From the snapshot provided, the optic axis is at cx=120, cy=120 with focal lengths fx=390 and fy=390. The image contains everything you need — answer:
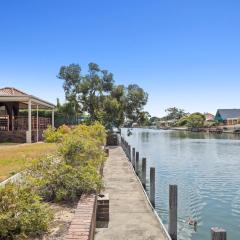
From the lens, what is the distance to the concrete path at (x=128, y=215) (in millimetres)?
10180

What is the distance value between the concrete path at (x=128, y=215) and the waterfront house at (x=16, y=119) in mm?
13000

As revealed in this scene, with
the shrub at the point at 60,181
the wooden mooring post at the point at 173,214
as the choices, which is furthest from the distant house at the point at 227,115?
the shrub at the point at 60,181

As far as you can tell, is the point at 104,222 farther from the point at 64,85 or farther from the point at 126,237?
the point at 64,85

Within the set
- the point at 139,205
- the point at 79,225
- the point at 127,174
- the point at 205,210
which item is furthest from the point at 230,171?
the point at 79,225

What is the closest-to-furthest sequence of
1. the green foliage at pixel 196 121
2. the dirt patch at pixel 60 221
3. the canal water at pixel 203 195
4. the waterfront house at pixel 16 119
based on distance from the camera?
1. the dirt patch at pixel 60 221
2. the canal water at pixel 203 195
3. the waterfront house at pixel 16 119
4. the green foliage at pixel 196 121

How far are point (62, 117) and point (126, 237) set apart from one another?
42187 millimetres

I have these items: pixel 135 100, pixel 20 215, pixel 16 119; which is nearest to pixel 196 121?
pixel 135 100

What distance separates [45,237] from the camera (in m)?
6.14

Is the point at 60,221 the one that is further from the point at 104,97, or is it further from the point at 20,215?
the point at 104,97

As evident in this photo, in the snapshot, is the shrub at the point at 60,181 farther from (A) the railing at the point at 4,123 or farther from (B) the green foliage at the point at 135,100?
(B) the green foliage at the point at 135,100

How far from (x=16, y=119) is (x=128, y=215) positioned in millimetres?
22528

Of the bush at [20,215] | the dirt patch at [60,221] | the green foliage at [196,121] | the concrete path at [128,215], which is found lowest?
the concrete path at [128,215]

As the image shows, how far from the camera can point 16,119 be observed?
107ft

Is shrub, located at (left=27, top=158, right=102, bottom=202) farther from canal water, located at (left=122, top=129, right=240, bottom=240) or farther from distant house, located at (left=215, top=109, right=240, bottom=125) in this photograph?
distant house, located at (left=215, top=109, right=240, bottom=125)
